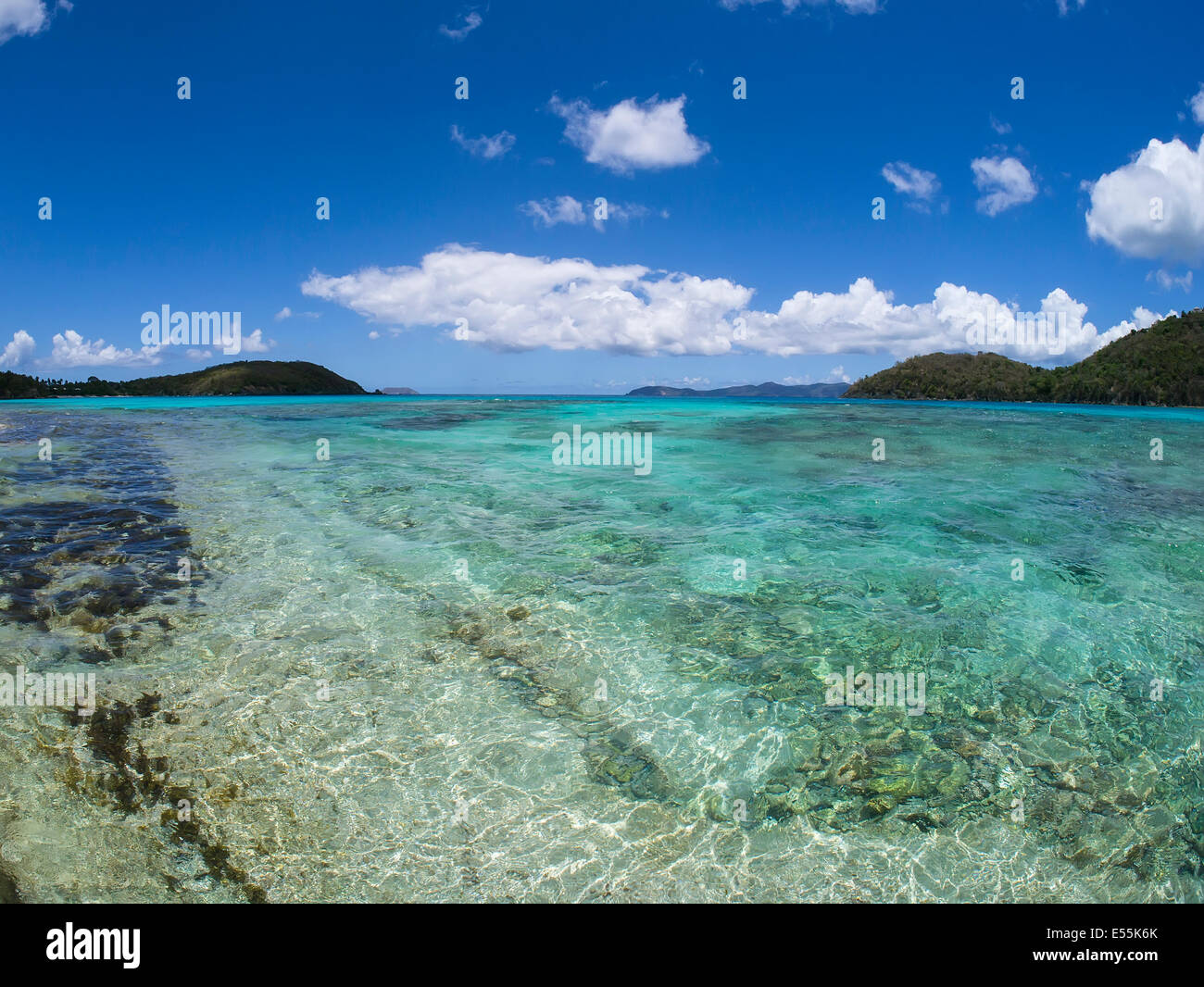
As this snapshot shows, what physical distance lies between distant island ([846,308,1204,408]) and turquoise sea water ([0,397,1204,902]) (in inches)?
6261

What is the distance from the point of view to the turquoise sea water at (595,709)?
3.76 metres

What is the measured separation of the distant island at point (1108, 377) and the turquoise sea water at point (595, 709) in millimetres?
159033

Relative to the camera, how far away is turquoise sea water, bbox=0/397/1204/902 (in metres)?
3.76

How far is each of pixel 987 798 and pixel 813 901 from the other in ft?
5.82

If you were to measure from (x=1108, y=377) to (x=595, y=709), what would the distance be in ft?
598

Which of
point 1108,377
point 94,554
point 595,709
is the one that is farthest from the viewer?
point 1108,377

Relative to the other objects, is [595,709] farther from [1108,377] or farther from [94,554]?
[1108,377]

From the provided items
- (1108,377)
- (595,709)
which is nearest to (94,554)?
(595,709)

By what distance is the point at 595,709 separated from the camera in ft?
18.0

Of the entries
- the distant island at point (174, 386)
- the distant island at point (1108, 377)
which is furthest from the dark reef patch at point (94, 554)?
the distant island at point (1108, 377)

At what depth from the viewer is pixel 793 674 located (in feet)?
19.7

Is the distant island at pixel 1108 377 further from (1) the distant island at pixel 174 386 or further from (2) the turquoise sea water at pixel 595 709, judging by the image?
(1) the distant island at pixel 174 386

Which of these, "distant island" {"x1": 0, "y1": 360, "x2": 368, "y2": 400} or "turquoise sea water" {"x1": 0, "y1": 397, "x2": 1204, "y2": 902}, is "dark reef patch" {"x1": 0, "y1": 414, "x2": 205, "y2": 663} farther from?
"distant island" {"x1": 0, "y1": 360, "x2": 368, "y2": 400}

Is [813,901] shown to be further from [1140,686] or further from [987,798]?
[1140,686]
